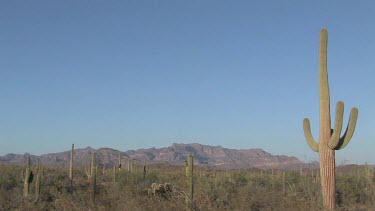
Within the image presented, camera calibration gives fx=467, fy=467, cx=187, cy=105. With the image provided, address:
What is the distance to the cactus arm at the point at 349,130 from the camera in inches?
473

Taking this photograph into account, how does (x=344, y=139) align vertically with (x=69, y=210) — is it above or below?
above

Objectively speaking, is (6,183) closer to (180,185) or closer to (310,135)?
(180,185)

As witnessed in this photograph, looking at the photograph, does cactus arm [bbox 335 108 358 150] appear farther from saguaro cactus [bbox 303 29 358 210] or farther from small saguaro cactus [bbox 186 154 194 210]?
small saguaro cactus [bbox 186 154 194 210]

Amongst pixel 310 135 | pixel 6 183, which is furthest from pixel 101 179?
pixel 310 135

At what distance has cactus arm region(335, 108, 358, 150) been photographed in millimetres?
12023

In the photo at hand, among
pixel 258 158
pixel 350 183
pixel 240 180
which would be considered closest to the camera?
pixel 350 183

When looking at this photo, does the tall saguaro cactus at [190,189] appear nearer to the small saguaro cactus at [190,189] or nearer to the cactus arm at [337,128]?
the small saguaro cactus at [190,189]

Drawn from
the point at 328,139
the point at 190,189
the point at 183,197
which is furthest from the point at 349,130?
the point at 183,197

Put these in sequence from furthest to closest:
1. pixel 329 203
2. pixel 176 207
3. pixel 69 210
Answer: pixel 69 210
pixel 176 207
pixel 329 203

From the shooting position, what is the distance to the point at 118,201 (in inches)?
578

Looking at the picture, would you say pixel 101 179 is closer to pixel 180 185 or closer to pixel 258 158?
pixel 180 185

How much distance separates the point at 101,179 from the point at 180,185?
24.7 m

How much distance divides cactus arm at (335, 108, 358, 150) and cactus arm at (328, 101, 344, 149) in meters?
0.21

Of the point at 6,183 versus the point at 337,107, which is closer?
the point at 337,107
